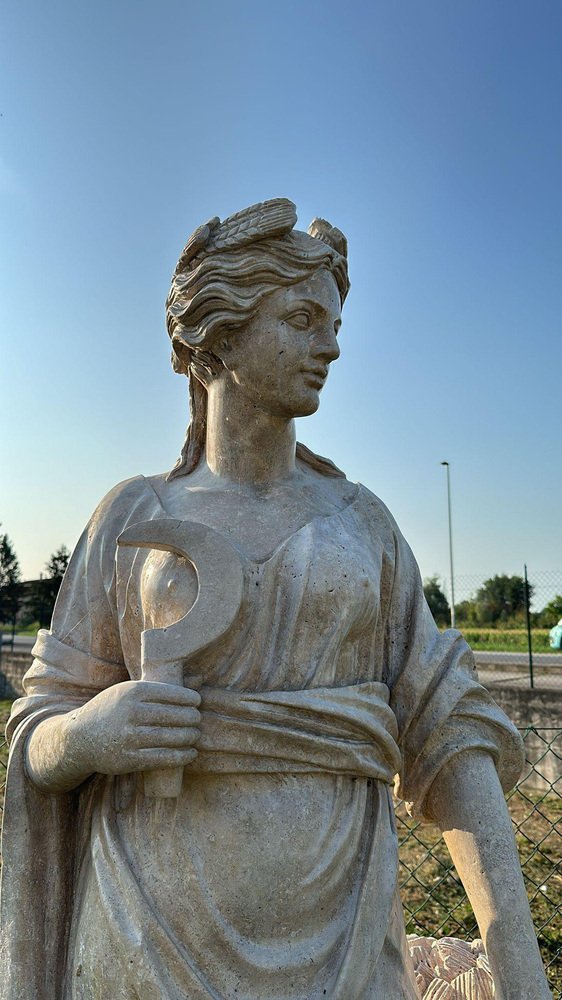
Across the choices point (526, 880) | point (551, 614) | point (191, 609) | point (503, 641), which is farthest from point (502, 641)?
point (191, 609)

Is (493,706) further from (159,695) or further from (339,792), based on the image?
(159,695)

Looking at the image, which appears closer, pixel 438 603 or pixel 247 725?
pixel 247 725

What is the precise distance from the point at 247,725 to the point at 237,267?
44.0 inches

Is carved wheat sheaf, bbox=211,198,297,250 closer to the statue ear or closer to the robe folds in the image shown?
the statue ear

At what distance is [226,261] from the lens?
79.0 inches

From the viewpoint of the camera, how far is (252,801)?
5.59ft

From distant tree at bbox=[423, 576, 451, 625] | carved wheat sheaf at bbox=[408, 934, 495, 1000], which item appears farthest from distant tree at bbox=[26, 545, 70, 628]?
carved wheat sheaf at bbox=[408, 934, 495, 1000]

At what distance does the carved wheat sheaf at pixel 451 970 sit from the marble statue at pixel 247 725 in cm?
51

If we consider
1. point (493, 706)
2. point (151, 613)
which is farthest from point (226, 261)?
point (493, 706)

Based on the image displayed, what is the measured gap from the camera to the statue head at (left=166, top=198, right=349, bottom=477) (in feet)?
6.51

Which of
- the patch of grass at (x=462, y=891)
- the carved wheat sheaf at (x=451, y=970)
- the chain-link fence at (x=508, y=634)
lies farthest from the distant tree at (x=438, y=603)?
the carved wheat sheaf at (x=451, y=970)

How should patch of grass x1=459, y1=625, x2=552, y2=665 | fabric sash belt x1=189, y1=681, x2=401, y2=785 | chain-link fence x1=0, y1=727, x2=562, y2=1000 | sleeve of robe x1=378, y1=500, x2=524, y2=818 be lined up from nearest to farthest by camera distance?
fabric sash belt x1=189, y1=681, x2=401, y2=785
sleeve of robe x1=378, y1=500, x2=524, y2=818
chain-link fence x1=0, y1=727, x2=562, y2=1000
patch of grass x1=459, y1=625, x2=552, y2=665

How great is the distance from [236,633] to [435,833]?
671cm

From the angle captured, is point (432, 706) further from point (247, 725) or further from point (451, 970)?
point (451, 970)
